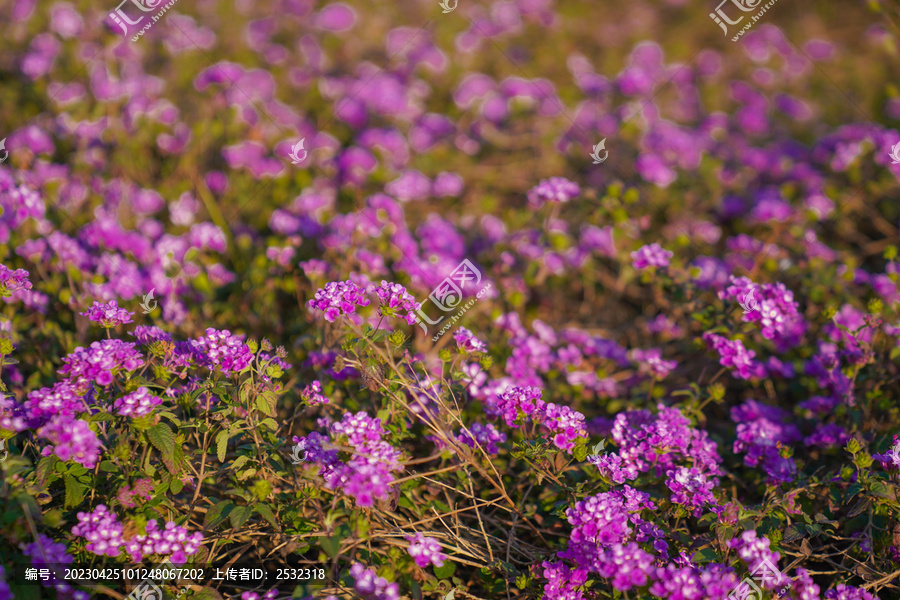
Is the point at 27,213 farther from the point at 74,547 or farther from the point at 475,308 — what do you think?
the point at 475,308

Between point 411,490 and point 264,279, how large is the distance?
1539mm

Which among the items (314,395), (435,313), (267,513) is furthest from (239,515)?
(435,313)

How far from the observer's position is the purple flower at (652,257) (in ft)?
9.60

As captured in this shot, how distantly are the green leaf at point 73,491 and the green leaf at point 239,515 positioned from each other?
0.53 metres

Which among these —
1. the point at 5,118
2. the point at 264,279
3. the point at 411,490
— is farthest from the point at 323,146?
the point at 411,490

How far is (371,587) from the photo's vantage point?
188 cm

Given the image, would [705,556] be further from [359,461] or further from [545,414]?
[359,461]

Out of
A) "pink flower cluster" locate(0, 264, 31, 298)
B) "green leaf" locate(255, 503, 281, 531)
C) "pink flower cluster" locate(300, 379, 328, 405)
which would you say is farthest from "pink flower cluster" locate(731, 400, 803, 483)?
"pink flower cluster" locate(0, 264, 31, 298)

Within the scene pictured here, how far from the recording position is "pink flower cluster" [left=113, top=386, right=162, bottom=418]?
79.5 inches

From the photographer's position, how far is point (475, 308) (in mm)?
3309
